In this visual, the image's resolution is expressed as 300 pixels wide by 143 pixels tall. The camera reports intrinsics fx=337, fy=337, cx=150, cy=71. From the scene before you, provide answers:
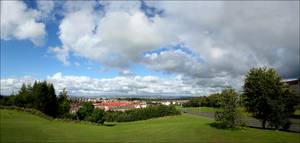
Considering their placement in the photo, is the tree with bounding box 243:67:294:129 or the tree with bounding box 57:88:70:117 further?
the tree with bounding box 57:88:70:117

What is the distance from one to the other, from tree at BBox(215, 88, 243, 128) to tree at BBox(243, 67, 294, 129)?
13.6 feet

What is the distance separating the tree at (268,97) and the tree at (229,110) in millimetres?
4156

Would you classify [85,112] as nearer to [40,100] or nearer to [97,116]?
[97,116]

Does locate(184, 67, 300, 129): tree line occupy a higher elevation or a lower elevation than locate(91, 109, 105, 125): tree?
higher

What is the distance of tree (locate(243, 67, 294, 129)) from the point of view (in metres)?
43.5

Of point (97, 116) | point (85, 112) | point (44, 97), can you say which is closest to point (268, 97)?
point (97, 116)

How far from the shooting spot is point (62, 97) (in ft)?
310

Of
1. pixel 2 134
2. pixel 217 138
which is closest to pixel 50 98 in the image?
pixel 2 134

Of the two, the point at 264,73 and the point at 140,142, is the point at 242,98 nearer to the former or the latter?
the point at 264,73

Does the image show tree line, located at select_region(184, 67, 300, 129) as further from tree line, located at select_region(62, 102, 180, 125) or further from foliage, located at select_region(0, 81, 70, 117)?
foliage, located at select_region(0, 81, 70, 117)

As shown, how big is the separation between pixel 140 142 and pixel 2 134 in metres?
13.5

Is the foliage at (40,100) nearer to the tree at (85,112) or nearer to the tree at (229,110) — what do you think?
the tree at (85,112)

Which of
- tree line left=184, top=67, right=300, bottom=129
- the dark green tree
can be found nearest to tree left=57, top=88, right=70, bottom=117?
the dark green tree

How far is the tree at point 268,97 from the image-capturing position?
43.5m
